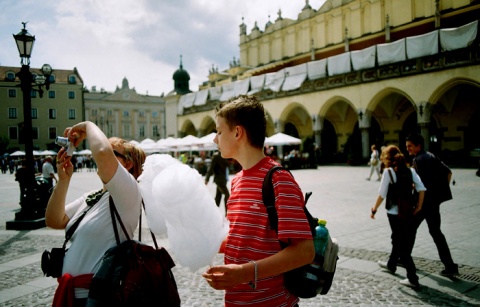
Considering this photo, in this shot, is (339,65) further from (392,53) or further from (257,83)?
(257,83)

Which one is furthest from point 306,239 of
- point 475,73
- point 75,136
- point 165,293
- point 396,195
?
point 475,73

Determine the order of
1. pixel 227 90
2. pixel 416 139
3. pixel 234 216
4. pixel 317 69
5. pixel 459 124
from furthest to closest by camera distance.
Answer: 1. pixel 227 90
2. pixel 317 69
3. pixel 459 124
4. pixel 416 139
5. pixel 234 216

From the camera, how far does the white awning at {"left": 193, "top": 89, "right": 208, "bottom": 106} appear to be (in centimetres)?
3805

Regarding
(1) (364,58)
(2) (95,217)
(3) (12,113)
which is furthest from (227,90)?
(3) (12,113)

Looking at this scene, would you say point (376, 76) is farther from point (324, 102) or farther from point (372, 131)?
point (372, 131)

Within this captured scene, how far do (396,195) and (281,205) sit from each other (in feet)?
11.2

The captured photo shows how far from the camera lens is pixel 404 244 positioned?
4.17 metres

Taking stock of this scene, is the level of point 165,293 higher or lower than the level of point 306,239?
lower

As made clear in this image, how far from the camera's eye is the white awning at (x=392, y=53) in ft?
71.7

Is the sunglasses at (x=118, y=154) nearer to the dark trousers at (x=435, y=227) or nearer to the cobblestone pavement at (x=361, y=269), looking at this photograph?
the cobblestone pavement at (x=361, y=269)

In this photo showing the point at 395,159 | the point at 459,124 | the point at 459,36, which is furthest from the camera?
the point at 459,124

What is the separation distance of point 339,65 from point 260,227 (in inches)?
1002

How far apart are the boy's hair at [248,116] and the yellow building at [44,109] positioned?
202 ft

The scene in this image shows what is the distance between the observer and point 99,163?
1.74 metres
